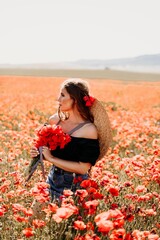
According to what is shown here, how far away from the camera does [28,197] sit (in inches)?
169

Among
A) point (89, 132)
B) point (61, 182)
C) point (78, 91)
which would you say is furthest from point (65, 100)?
point (61, 182)

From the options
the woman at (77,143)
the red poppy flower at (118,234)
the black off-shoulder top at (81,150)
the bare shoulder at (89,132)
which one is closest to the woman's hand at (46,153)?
the woman at (77,143)

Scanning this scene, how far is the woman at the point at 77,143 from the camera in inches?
151

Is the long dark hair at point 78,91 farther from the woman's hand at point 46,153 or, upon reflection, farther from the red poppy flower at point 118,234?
the red poppy flower at point 118,234

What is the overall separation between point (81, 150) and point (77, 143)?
76mm

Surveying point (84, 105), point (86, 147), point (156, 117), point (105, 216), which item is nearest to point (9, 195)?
point (86, 147)

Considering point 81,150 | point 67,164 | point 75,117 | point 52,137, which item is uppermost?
point 75,117

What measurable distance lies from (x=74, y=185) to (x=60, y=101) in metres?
0.81

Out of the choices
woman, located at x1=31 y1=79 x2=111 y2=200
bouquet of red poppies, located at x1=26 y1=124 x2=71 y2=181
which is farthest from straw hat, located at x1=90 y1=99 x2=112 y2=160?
bouquet of red poppies, located at x1=26 y1=124 x2=71 y2=181

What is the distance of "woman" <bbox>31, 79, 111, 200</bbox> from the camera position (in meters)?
3.84

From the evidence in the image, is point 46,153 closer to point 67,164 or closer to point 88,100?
point 67,164

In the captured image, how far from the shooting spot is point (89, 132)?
3.90 meters

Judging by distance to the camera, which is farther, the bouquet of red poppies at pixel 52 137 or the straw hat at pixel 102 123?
the straw hat at pixel 102 123

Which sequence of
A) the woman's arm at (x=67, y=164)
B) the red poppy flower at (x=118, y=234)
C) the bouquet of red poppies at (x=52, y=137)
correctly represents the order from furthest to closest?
1. the woman's arm at (x=67, y=164)
2. the bouquet of red poppies at (x=52, y=137)
3. the red poppy flower at (x=118, y=234)
